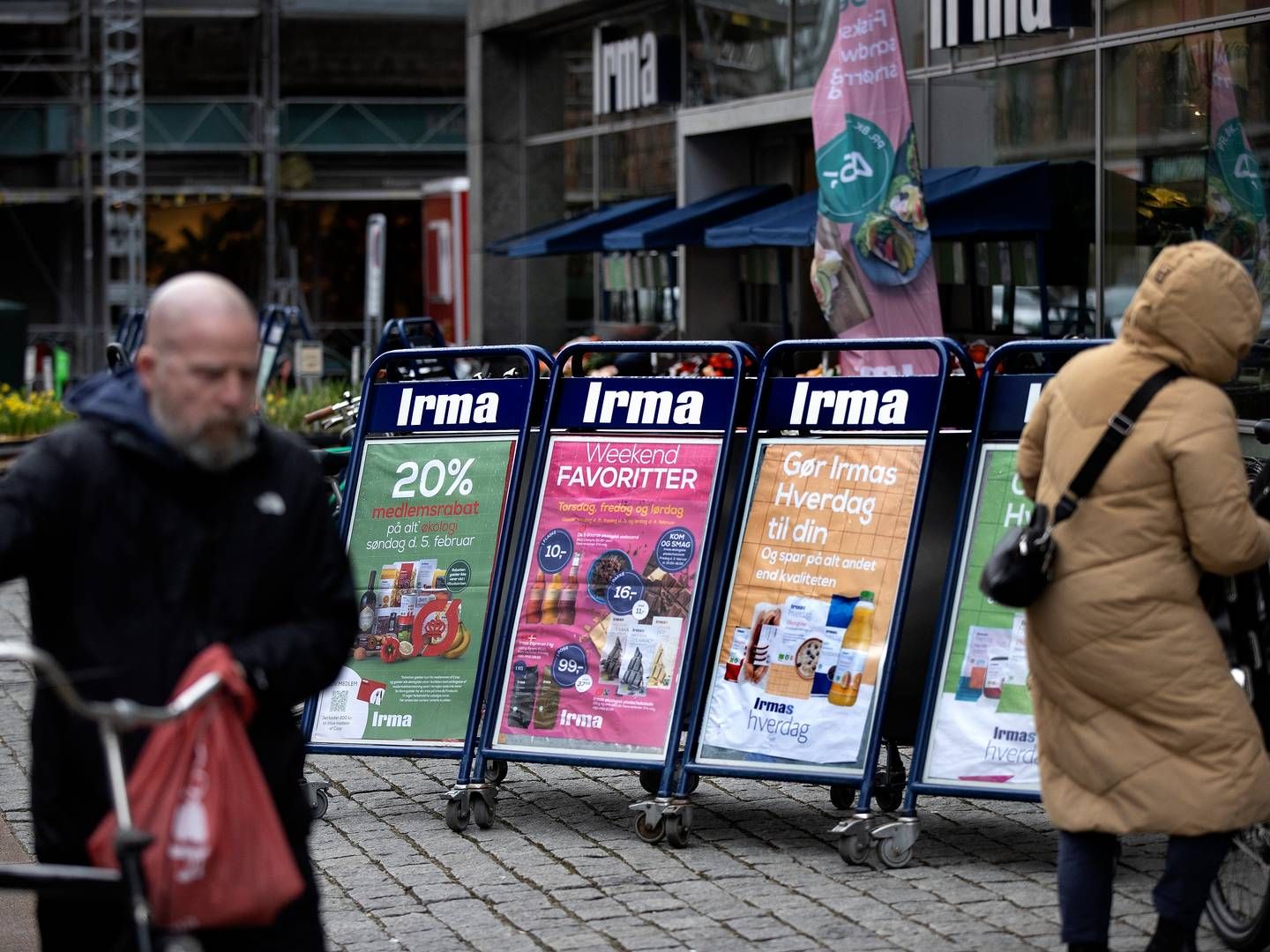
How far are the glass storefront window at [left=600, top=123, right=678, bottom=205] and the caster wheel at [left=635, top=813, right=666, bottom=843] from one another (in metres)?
13.3

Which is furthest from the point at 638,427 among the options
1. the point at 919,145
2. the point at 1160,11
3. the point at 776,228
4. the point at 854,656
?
the point at 919,145

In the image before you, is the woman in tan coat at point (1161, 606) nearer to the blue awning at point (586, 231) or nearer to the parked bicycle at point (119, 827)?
the parked bicycle at point (119, 827)

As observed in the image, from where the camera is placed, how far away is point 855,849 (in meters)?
5.73

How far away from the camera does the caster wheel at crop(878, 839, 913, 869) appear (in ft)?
18.7

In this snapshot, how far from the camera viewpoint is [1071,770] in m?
4.36

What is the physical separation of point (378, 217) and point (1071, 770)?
18718mm

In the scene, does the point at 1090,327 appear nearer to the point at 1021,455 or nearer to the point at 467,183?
the point at 1021,455

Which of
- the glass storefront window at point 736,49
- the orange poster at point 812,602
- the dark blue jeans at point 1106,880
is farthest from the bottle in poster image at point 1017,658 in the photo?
the glass storefront window at point 736,49

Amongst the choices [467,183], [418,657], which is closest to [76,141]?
[467,183]

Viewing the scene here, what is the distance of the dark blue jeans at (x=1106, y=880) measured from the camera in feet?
14.0

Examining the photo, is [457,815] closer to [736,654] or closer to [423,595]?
[423,595]

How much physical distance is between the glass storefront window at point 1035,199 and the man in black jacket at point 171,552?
32.0 ft

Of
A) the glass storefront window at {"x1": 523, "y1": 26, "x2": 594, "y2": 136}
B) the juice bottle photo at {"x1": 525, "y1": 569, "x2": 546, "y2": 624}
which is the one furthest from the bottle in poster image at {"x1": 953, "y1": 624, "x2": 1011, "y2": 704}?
the glass storefront window at {"x1": 523, "y1": 26, "x2": 594, "y2": 136}

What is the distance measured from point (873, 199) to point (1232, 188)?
6.86ft
